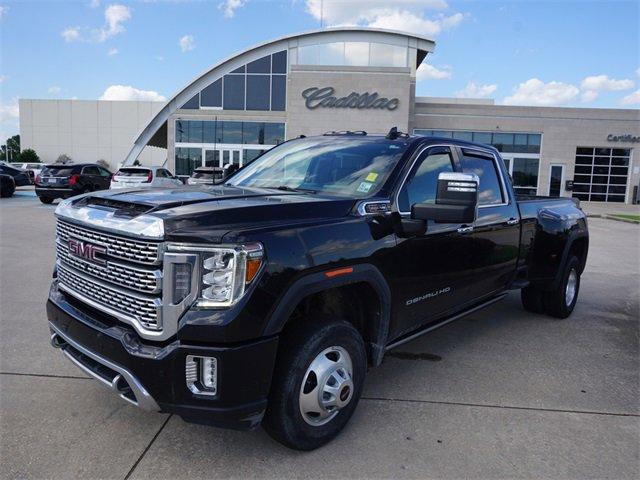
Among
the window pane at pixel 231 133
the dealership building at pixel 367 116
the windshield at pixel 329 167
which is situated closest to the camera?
the windshield at pixel 329 167

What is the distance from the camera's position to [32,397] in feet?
12.1

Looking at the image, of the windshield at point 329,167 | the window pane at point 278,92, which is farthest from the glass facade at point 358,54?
the windshield at point 329,167

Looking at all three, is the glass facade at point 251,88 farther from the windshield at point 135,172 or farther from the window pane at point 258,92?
the windshield at point 135,172

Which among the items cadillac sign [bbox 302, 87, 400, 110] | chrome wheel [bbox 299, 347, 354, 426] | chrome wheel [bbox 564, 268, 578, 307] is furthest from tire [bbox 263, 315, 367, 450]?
cadillac sign [bbox 302, 87, 400, 110]

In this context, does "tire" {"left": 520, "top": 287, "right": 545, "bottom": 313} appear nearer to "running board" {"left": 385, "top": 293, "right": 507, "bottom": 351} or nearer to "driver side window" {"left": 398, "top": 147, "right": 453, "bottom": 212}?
"running board" {"left": 385, "top": 293, "right": 507, "bottom": 351}

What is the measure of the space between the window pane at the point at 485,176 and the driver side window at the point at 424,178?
0.40 metres

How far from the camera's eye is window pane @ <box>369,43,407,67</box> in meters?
37.4

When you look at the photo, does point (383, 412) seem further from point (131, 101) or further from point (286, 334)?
point (131, 101)

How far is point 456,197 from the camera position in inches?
124

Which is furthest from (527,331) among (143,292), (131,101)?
(131,101)

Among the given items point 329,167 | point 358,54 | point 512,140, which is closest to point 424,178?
point 329,167

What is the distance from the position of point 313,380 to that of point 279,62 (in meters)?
A: 36.6

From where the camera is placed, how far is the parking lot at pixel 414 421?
2.91 metres

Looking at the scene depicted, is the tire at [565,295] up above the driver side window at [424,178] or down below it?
below
